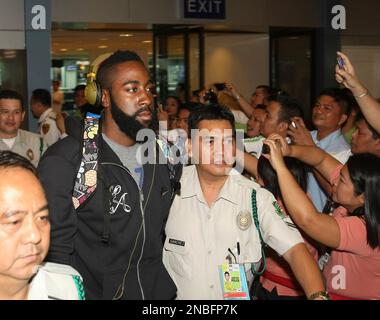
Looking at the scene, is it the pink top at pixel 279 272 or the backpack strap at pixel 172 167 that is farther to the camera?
the pink top at pixel 279 272

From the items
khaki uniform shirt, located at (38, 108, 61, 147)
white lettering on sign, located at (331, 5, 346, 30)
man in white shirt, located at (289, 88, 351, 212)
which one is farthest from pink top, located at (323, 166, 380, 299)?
white lettering on sign, located at (331, 5, 346, 30)

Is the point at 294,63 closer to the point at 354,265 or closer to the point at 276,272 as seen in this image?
the point at 276,272

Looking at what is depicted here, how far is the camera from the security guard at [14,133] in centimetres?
591

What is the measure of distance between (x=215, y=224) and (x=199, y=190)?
220 millimetres

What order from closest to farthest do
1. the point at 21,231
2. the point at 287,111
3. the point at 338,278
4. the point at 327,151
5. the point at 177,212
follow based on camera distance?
1. the point at 21,231
2. the point at 177,212
3. the point at 338,278
4. the point at 287,111
5. the point at 327,151

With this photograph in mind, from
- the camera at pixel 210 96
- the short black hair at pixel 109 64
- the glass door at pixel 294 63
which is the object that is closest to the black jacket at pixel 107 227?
the short black hair at pixel 109 64

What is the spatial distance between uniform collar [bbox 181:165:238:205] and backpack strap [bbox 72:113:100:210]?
61 centimetres

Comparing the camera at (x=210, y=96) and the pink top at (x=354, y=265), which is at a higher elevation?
the camera at (x=210, y=96)

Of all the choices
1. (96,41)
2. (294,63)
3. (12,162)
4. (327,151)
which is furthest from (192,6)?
(12,162)

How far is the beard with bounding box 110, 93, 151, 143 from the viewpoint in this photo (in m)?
2.99

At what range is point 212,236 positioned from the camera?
9.84 feet

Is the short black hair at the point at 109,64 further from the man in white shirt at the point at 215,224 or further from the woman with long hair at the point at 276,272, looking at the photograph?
the woman with long hair at the point at 276,272
